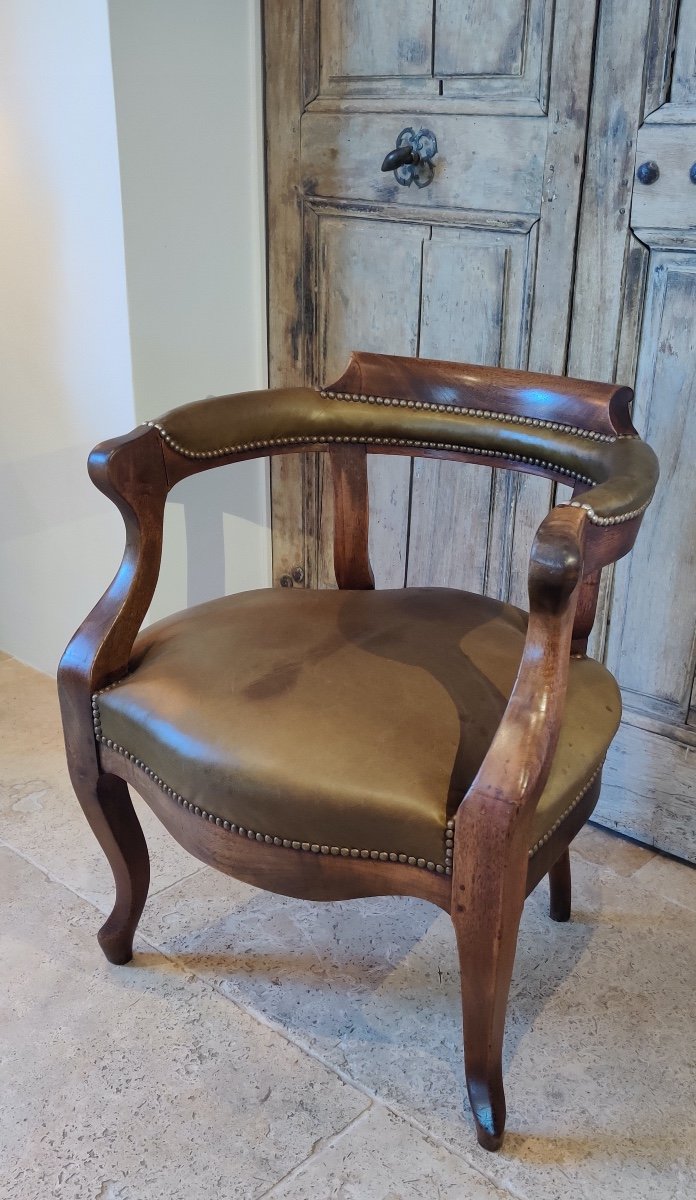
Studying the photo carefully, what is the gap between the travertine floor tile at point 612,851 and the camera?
5.39 feet

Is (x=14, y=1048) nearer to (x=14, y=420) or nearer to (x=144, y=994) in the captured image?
(x=144, y=994)

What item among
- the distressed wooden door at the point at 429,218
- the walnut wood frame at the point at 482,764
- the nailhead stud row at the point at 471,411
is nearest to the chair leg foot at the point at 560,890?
the walnut wood frame at the point at 482,764

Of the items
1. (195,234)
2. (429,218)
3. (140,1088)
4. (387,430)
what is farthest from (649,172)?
(140,1088)

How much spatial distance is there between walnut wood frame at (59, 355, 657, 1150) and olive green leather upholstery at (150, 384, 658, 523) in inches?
0.5

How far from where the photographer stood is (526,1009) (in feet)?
4.45

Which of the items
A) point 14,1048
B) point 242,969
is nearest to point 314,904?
point 242,969

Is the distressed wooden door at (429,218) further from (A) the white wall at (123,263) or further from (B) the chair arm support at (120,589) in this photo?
(B) the chair arm support at (120,589)

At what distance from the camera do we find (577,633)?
50.1 inches

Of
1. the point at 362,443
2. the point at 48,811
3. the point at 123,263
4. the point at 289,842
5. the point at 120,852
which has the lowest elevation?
the point at 48,811

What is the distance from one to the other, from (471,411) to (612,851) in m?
0.74

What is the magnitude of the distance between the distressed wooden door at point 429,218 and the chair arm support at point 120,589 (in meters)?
0.62

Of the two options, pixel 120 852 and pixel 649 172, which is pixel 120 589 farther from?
pixel 649 172

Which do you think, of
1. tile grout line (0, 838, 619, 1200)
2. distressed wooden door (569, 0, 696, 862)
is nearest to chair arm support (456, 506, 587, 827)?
tile grout line (0, 838, 619, 1200)

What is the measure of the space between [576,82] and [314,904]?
117 centimetres
